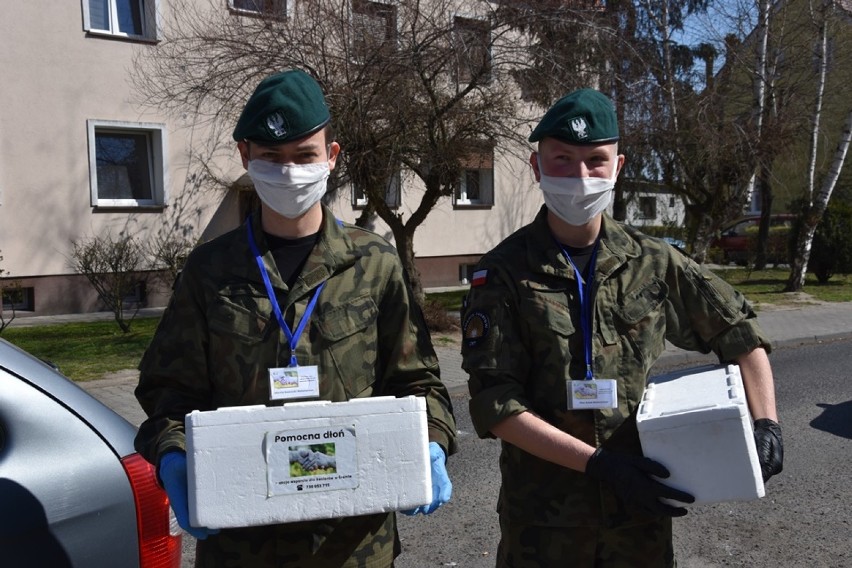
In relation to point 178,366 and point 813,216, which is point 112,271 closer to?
point 178,366

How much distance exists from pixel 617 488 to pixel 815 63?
17.3 meters

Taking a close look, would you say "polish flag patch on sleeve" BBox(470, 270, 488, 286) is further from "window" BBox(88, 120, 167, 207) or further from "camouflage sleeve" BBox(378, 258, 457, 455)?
"window" BBox(88, 120, 167, 207)

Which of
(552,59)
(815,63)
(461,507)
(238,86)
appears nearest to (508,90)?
(552,59)

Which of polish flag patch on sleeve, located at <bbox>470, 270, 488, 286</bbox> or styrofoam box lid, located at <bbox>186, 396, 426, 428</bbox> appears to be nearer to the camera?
styrofoam box lid, located at <bbox>186, 396, 426, 428</bbox>

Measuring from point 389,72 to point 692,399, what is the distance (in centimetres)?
827

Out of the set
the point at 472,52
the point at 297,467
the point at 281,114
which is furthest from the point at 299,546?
Answer: the point at 472,52

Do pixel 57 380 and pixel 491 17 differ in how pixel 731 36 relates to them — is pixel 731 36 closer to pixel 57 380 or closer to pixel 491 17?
pixel 491 17

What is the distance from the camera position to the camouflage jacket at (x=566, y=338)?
2311mm

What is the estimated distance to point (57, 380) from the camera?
2381 millimetres

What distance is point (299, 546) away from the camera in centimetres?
212

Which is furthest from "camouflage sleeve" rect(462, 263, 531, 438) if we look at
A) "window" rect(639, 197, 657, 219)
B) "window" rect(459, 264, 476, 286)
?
"window" rect(639, 197, 657, 219)

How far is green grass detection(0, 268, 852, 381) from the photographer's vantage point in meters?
9.65

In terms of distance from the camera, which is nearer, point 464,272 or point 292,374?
point 292,374

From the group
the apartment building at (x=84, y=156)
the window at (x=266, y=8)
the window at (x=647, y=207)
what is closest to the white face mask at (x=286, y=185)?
the window at (x=266, y=8)
